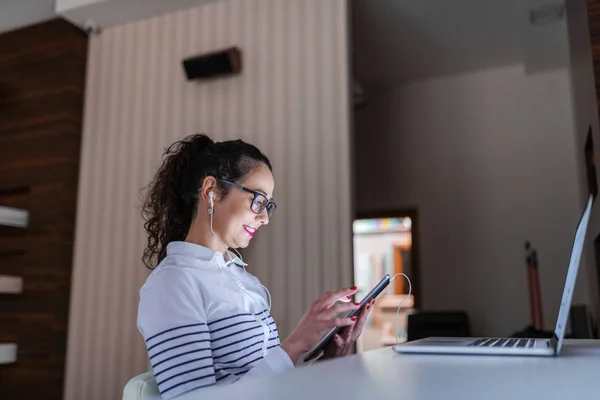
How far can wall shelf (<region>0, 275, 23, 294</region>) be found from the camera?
10.2 ft

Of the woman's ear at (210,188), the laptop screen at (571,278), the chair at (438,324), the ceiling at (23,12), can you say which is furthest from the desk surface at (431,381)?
the chair at (438,324)

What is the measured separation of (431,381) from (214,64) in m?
2.81

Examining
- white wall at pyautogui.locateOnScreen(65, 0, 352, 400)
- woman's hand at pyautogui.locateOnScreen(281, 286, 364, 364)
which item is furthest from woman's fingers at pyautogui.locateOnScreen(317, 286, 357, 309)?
white wall at pyautogui.locateOnScreen(65, 0, 352, 400)

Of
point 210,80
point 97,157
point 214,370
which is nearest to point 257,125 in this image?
point 210,80

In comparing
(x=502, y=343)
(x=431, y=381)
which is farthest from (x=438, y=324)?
(x=431, y=381)

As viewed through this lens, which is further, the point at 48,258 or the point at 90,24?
the point at 90,24

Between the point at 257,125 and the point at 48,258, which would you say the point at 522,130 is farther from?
the point at 48,258

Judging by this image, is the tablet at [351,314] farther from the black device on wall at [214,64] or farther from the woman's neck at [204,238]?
the black device on wall at [214,64]

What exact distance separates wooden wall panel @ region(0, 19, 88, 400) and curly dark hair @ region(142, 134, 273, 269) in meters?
1.91

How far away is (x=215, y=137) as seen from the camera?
319 cm

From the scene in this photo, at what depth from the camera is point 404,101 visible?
542cm

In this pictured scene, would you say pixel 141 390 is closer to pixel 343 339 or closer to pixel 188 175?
pixel 343 339

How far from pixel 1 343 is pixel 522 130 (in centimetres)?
439

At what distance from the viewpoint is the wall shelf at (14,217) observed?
3197mm
